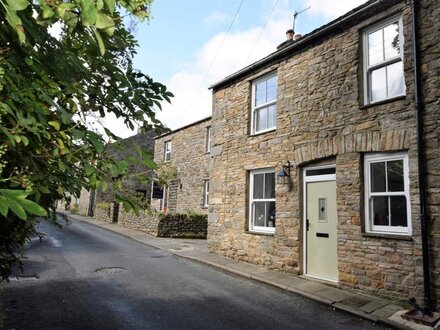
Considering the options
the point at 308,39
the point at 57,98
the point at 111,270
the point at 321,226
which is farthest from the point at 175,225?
the point at 57,98

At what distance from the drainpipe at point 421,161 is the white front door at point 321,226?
2.03m

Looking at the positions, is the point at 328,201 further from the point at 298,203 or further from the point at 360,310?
the point at 360,310

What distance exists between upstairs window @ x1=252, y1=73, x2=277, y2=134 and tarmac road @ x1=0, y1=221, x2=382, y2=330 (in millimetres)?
4537

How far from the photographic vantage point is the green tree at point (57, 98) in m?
1.29

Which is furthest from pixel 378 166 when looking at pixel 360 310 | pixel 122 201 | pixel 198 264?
pixel 122 201

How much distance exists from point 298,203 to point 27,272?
7.03 m

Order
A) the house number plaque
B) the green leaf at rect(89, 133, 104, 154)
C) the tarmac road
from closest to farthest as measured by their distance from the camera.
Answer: the green leaf at rect(89, 133, 104, 154)
the tarmac road
the house number plaque

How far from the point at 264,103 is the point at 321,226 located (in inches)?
166

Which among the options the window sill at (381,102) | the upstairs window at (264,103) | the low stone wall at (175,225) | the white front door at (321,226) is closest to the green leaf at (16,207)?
the window sill at (381,102)

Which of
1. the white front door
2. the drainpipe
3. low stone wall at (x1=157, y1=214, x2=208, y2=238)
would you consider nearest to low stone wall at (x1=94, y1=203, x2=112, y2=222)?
low stone wall at (x1=157, y1=214, x2=208, y2=238)

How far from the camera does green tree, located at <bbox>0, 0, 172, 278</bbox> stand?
4.24 ft

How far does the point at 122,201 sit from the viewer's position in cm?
201

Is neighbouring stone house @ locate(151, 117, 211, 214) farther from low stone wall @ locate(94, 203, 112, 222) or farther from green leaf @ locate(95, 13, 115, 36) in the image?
green leaf @ locate(95, 13, 115, 36)

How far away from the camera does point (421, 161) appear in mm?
6180
